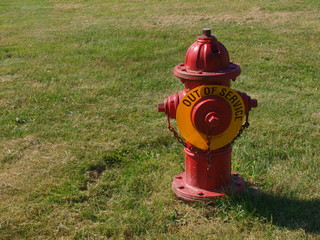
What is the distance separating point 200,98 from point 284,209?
3.07ft

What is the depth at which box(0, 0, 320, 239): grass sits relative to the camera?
299 cm

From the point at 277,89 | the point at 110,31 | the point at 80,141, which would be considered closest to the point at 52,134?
the point at 80,141

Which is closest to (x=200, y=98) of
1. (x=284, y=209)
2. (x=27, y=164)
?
(x=284, y=209)

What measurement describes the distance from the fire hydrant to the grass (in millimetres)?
142

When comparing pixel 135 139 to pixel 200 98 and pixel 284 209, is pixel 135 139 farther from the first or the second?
pixel 284 209

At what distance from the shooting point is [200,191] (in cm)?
315

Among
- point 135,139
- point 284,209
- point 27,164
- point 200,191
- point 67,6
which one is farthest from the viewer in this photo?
point 67,6

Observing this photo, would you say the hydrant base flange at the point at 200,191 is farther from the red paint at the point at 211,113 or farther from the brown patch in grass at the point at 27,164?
the brown patch in grass at the point at 27,164

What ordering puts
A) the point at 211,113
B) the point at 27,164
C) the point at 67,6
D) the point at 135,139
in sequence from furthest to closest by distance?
the point at 67,6 < the point at 135,139 < the point at 27,164 < the point at 211,113

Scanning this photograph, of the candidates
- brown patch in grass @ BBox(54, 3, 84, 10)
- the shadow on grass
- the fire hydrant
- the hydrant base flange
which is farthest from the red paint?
brown patch in grass @ BBox(54, 3, 84, 10)

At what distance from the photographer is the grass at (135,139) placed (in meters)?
2.99

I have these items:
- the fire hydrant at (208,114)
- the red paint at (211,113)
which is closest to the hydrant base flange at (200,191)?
the fire hydrant at (208,114)

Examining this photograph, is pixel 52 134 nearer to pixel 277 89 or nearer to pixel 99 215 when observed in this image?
pixel 99 215

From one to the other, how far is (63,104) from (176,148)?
186 cm
